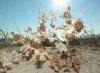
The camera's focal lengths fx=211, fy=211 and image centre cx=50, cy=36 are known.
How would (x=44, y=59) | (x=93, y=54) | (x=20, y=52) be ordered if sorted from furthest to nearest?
(x=20, y=52) → (x=93, y=54) → (x=44, y=59)

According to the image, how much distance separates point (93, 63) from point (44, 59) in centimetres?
116

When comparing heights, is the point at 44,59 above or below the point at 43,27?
below

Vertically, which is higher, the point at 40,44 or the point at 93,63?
the point at 40,44

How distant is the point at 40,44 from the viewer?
5.29m

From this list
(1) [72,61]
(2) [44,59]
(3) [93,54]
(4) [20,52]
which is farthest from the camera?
(4) [20,52]

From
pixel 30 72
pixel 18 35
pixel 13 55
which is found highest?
pixel 18 35

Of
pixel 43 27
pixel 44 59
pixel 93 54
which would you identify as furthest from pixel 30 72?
pixel 93 54

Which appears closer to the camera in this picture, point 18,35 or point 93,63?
point 93,63

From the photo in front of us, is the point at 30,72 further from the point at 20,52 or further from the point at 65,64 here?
the point at 20,52

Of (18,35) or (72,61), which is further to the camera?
(18,35)

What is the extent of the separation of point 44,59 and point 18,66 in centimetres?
72

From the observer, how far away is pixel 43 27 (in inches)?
211

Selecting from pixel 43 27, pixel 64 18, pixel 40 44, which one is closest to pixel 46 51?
pixel 40 44

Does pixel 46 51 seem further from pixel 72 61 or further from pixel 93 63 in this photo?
pixel 93 63
